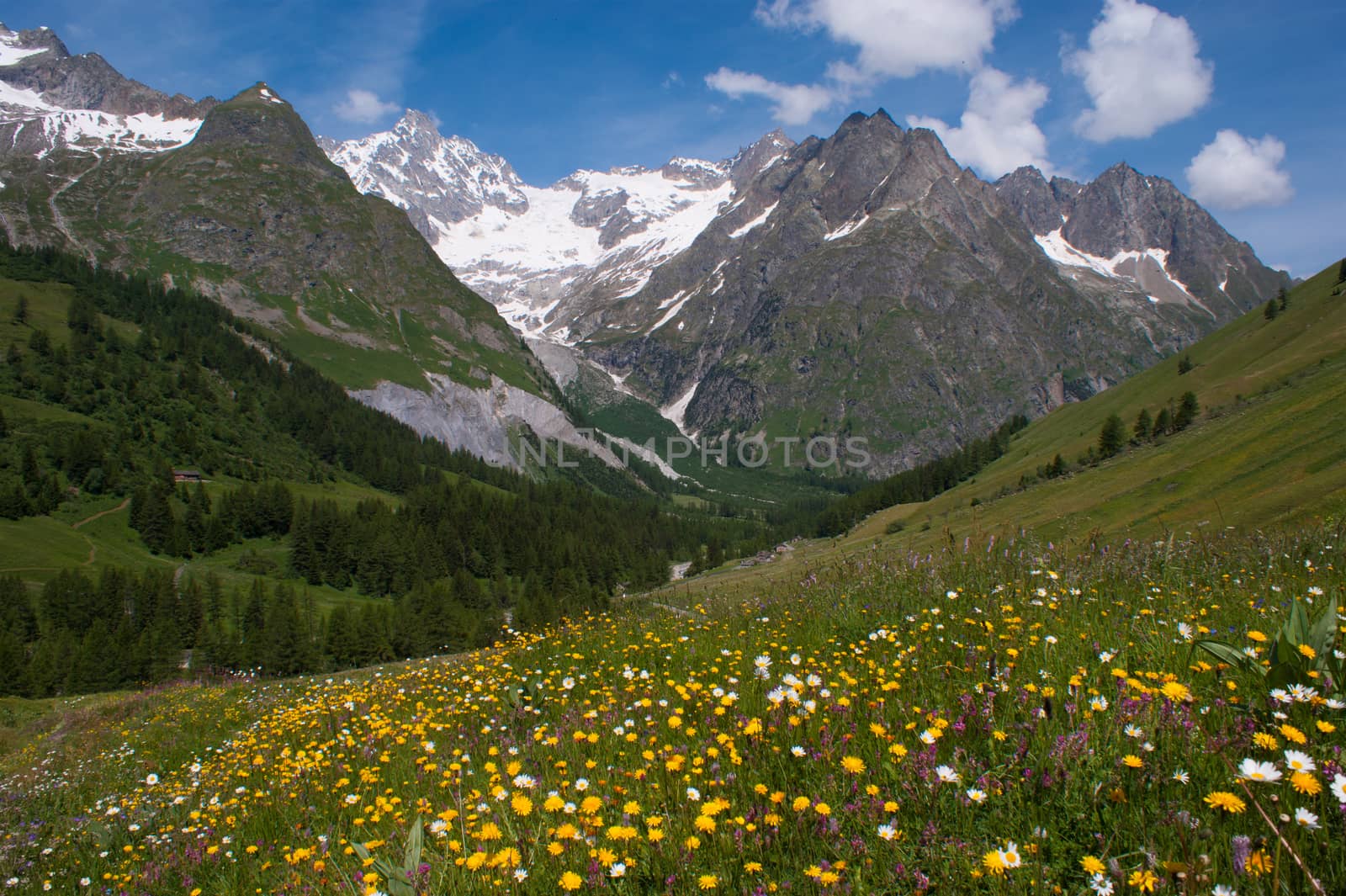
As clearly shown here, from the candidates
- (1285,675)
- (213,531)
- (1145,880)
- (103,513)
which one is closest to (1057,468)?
(1285,675)

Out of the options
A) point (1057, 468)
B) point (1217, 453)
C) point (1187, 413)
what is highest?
point (1187, 413)

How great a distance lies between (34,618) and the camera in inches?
3155

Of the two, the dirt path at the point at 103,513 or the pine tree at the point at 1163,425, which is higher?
the dirt path at the point at 103,513

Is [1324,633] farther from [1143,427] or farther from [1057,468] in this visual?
[1143,427]

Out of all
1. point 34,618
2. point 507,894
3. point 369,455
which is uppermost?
point 369,455

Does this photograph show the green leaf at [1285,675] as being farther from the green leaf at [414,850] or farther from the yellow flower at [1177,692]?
the green leaf at [414,850]

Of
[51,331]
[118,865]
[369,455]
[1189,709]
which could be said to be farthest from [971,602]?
[51,331]

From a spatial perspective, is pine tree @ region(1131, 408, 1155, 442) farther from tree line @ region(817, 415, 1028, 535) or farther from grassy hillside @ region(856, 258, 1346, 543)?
tree line @ region(817, 415, 1028, 535)

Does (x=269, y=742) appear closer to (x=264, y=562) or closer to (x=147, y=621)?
(x=147, y=621)

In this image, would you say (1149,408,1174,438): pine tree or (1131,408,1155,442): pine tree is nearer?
(1149,408,1174,438): pine tree

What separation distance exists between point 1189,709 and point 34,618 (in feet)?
376

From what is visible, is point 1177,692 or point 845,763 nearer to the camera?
point 1177,692

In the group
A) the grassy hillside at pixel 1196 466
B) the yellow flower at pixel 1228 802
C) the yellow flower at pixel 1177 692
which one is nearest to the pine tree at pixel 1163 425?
the grassy hillside at pixel 1196 466

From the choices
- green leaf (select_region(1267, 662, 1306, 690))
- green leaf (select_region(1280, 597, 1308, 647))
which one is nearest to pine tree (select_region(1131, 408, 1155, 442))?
green leaf (select_region(1280, 597, 1308, 647))
